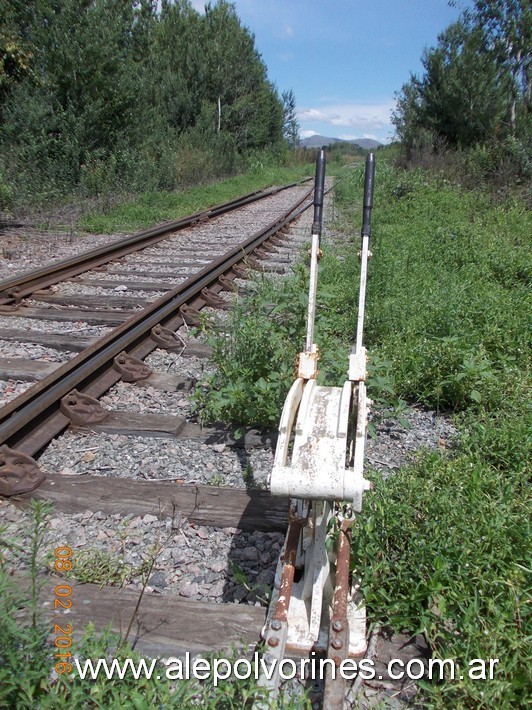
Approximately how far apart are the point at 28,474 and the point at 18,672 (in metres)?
1.40

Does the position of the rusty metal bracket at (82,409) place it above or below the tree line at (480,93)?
below

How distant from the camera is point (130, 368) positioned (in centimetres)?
446

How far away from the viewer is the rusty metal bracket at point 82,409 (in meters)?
3.71

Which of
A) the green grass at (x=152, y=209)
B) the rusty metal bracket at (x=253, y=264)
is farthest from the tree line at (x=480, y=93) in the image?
the rusty metal bracket at (x=253, y=264)

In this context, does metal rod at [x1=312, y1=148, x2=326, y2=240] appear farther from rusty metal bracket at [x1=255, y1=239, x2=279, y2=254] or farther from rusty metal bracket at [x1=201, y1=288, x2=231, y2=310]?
rusty metal bracket at [x1=255, y1=239, x2=279, y2=254]

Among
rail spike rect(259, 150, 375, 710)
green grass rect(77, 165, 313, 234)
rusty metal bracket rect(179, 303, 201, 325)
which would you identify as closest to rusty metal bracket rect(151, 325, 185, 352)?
rusty metal bracket rect(179, 303, 201, 325)

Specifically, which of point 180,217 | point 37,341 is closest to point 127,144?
point 180,217

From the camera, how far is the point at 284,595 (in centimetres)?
206

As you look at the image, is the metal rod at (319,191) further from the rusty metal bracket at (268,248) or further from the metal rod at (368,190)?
the rusty metal bracket at (268,248)

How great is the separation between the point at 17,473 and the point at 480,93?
20956 millimetres

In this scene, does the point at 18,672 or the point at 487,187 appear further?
the point at 487,187

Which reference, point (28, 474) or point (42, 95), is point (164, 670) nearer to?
point (28, 474)

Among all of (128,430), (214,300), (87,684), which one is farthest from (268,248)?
(87,684)

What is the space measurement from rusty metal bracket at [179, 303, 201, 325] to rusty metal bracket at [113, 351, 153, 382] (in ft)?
3.90
